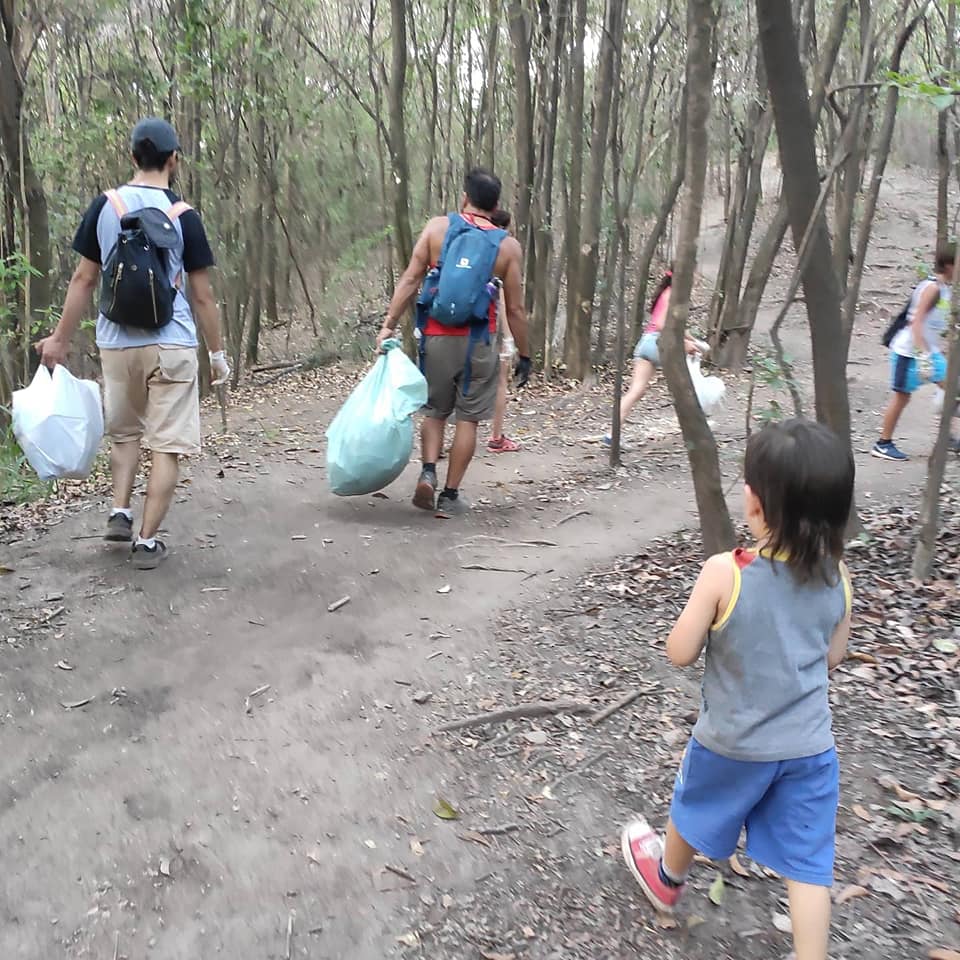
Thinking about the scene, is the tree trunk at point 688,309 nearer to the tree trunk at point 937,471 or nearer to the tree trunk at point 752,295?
the tree trunk at point 937,471

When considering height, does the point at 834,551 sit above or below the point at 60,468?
above

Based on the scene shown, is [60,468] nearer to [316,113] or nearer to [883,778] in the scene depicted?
[883,778]

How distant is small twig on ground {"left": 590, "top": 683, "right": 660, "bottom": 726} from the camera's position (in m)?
3.24

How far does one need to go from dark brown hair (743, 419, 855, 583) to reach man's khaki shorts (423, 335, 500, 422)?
3575 mm

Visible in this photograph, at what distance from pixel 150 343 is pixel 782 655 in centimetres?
338

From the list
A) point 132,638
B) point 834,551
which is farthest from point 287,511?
point 834,551

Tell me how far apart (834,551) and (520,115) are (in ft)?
33.3

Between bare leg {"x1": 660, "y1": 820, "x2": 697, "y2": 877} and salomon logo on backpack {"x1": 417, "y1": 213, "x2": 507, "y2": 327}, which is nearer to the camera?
bare leg {"x1": 660, "y1": 820, "x2": 697, "y2": 877}

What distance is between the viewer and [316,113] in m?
18.4

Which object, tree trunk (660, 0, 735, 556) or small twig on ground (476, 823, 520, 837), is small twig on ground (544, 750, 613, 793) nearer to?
small twig on ground (476, 823, 520, 837)

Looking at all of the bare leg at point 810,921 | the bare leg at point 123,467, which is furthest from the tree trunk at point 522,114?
the bare leg at point 810,921

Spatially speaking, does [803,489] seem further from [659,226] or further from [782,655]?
[659,226]

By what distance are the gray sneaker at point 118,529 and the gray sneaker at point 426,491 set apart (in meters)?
1.73

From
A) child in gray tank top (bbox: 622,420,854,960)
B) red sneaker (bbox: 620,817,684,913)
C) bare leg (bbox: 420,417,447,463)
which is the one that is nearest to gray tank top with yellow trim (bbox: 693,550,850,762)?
child in gray tank top (bbox: 622,420,854,960)
